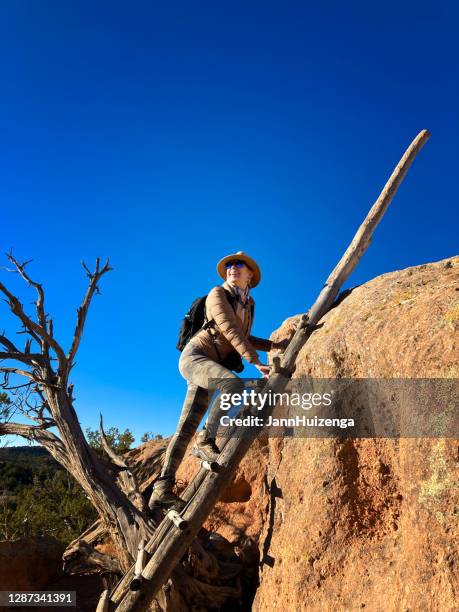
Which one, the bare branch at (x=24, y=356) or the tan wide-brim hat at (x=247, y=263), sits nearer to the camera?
the tan wide-brim hat at (x=247, y=263)

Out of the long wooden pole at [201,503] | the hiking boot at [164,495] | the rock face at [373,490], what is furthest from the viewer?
the hiking boot at [164,495]

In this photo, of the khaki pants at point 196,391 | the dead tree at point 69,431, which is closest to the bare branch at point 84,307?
the dead tree at point 69,431

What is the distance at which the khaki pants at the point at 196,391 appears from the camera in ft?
18.5

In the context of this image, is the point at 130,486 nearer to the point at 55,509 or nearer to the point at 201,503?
the point at 201,503

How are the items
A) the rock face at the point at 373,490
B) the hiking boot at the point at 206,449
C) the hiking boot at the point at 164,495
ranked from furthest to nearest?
the hiking boot at the point at 164,495 → the hiking boot at the point at 206,449 → the rock face at the point at 373,490

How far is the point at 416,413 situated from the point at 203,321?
9.90 feet

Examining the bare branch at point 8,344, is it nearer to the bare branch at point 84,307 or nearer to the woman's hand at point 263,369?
the bare branch at point 84,307

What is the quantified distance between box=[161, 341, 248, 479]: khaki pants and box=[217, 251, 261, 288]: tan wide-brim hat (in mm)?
1244

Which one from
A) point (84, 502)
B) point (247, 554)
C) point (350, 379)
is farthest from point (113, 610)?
point (84, 502)

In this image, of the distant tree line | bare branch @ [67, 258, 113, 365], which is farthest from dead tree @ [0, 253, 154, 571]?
the distant tree line

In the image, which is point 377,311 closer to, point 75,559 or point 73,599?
point 75,559

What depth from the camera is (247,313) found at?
20.4 ft

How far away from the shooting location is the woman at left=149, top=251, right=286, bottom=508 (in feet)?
18.4

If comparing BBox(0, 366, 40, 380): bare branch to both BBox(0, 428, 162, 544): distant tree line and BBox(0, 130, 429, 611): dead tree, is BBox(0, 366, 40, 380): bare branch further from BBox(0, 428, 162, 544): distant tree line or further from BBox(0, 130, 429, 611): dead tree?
BBox(0, 428, 162, 544): distant tree line
